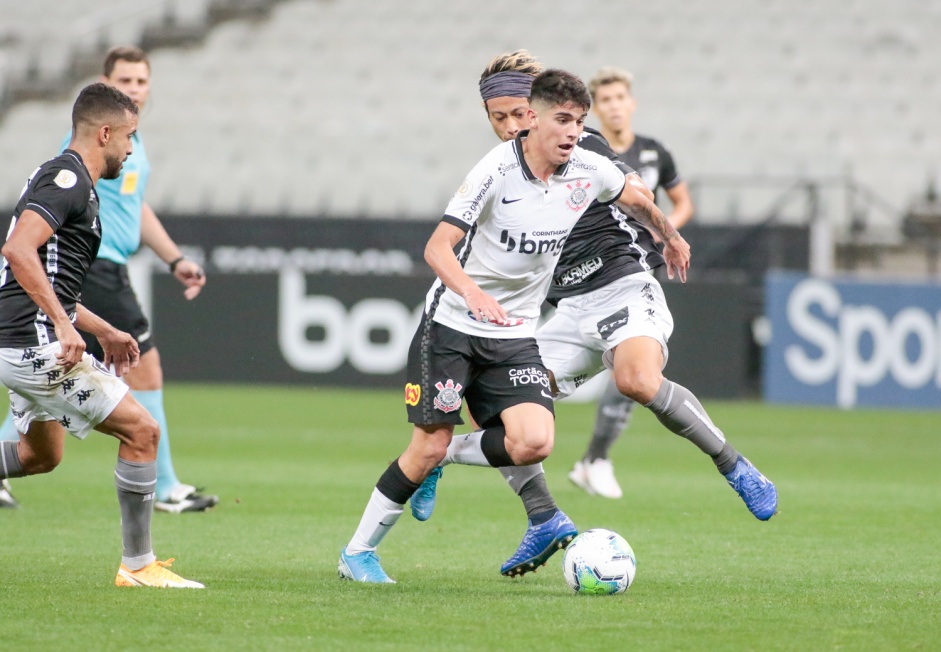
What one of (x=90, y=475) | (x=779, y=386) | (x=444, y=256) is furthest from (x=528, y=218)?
(x=779, y=386)

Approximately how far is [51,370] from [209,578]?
1023 millimetres

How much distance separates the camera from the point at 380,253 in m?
17.3

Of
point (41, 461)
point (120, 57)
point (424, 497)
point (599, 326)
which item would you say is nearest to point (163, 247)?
point (120, 57)

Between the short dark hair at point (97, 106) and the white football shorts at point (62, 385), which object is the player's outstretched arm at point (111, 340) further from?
the short dark hair at point (97, 106)

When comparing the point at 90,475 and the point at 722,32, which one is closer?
the point at 90,475

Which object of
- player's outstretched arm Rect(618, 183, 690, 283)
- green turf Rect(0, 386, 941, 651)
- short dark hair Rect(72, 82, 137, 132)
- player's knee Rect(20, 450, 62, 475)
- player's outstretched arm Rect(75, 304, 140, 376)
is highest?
short dark hair Rect(72, 82, 137, 132)

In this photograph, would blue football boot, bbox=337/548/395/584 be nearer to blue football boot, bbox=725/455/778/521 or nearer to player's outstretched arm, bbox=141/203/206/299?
blue football boot, bbox=725/455/778/521

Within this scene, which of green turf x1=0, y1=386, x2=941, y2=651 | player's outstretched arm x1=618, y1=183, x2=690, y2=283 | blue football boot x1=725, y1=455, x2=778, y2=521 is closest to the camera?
green turf x1=0, y1=386, x2=941, y2=651

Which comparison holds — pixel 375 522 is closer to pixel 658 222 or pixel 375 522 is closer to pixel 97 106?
pixel 658 222

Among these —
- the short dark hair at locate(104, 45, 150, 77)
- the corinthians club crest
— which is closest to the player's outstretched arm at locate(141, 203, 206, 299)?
the short dark hair at locate(104, 45, 150, 77)

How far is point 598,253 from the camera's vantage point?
22.0 ft

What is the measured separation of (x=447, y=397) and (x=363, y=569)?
0.75 m

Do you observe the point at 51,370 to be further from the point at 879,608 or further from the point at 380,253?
the point at 380,253

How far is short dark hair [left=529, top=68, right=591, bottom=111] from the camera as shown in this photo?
5.21 metres
